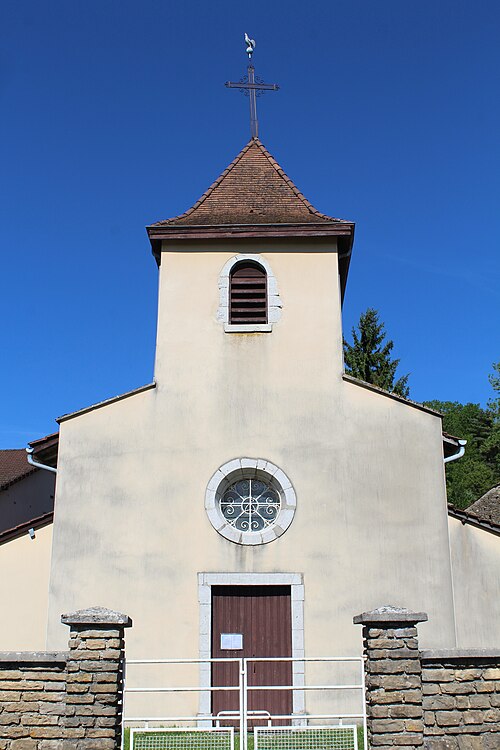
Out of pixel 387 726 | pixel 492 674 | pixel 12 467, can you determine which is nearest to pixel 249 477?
pixel 492 674

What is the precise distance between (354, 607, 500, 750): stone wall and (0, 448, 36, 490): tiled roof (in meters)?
18.2

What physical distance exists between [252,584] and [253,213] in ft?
20.5

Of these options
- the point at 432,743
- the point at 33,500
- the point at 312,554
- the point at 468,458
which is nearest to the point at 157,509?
the point at 312,554

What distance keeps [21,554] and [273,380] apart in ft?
15.8

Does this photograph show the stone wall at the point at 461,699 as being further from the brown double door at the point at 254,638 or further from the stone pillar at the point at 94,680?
the brown double door at the point at 254,638

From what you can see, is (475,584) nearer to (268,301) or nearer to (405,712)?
(405,712)

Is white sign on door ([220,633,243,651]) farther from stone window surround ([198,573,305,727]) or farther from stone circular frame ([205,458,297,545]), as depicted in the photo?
stone circular frame ([205,458,297,545])

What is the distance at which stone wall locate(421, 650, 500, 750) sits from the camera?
6.43 meters

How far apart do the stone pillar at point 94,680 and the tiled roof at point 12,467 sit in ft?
56.3

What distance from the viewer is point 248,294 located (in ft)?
39.8

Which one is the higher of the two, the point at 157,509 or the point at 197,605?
the point at 157,509

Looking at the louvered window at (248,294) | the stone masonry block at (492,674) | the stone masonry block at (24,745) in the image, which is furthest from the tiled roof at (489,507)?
the stone masonry block at (24,745)

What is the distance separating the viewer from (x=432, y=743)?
634 centimetres

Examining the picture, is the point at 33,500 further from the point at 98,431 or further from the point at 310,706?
the point at 310,706
